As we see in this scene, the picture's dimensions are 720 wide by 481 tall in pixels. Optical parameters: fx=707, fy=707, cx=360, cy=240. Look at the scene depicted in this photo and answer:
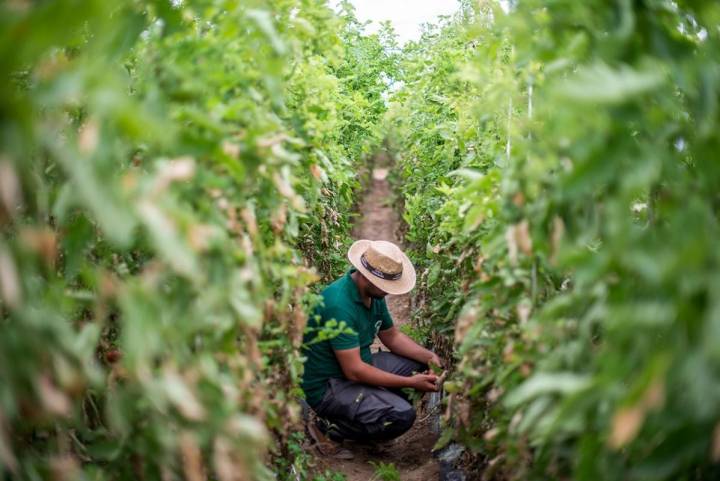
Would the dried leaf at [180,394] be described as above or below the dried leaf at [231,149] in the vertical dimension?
below

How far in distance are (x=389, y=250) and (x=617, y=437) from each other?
269 centimetres

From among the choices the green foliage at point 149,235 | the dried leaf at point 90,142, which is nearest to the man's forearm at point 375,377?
the green foliage at point 149,235

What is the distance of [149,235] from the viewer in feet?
4.64

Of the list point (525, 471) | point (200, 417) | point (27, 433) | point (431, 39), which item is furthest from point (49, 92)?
point (431, 39)

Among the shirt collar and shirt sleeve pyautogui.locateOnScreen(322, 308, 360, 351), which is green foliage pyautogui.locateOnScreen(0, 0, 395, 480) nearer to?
shirt sleeve pyautogui.locateOnScreen(322, 308, 360, 351)

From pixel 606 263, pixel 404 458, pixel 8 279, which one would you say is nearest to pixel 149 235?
pixel 8 279

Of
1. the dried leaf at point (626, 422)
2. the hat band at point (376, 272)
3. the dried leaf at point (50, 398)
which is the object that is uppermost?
the dried leaf at point (50, 398)

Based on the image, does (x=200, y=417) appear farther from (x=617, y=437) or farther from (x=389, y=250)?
(x=389, y=250)

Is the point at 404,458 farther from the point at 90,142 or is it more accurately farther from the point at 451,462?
the point at 90,142

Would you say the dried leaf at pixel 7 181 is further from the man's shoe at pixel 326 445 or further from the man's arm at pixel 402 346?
the man's arm at pixel 402 346

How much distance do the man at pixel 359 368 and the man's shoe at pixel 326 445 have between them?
13mm

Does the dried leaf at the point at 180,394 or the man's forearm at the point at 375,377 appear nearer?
the dried leaf at the point at 180,394

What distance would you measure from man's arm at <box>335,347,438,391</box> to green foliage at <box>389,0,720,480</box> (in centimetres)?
137

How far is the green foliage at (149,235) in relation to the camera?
4.17ft
